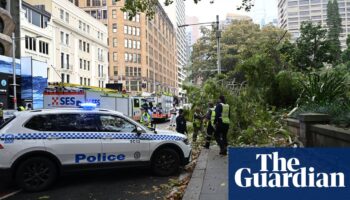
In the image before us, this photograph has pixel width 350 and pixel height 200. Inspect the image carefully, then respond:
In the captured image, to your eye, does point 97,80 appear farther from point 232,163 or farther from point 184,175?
point 232,163

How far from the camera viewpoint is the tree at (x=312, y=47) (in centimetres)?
3372

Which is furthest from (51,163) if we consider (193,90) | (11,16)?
(11,16)

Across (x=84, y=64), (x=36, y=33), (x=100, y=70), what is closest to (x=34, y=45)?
(x=36, y=33)

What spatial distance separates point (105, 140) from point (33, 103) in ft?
105

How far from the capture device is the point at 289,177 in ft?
11.1

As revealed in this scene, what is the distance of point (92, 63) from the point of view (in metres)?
69.5

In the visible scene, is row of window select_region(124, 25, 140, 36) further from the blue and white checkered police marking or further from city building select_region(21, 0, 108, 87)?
the blue and white checkered police marking

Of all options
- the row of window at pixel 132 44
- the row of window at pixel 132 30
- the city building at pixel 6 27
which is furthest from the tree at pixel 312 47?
the row of window at pixel 132 30

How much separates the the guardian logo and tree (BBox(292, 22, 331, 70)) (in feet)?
103

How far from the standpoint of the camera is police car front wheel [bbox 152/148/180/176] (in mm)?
10117

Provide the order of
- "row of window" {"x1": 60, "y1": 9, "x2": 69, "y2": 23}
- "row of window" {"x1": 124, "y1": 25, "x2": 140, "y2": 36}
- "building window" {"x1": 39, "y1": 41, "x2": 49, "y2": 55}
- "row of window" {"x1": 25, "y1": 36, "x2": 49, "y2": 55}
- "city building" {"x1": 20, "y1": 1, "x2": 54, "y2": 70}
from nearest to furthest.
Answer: "city building" {"x1": 20, "y1": 1, "x2": 54, "y2": 70}, "row of window" {"x1": 25, "y1": 36, "x2": 49, "y2": 55}, "building window" {"x1": 39, "y1": 41, "x2": 49, "y2": 55}, "row of window" {"x1": 60, "y1": 9, "x2": 69, "y2": 23}, "row of window" {"x1": 124, "y1": 25, "x2": 140, "y2": 36}

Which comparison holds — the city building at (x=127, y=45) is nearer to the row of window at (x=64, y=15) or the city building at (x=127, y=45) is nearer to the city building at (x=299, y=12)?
the row of window at (x=64, y=15)

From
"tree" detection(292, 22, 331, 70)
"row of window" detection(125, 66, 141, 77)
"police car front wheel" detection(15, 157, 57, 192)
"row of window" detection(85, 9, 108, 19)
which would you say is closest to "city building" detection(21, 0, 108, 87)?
"tree" detection(292, 22, 331, 70)

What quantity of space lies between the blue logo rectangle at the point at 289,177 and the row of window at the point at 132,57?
10101cm
